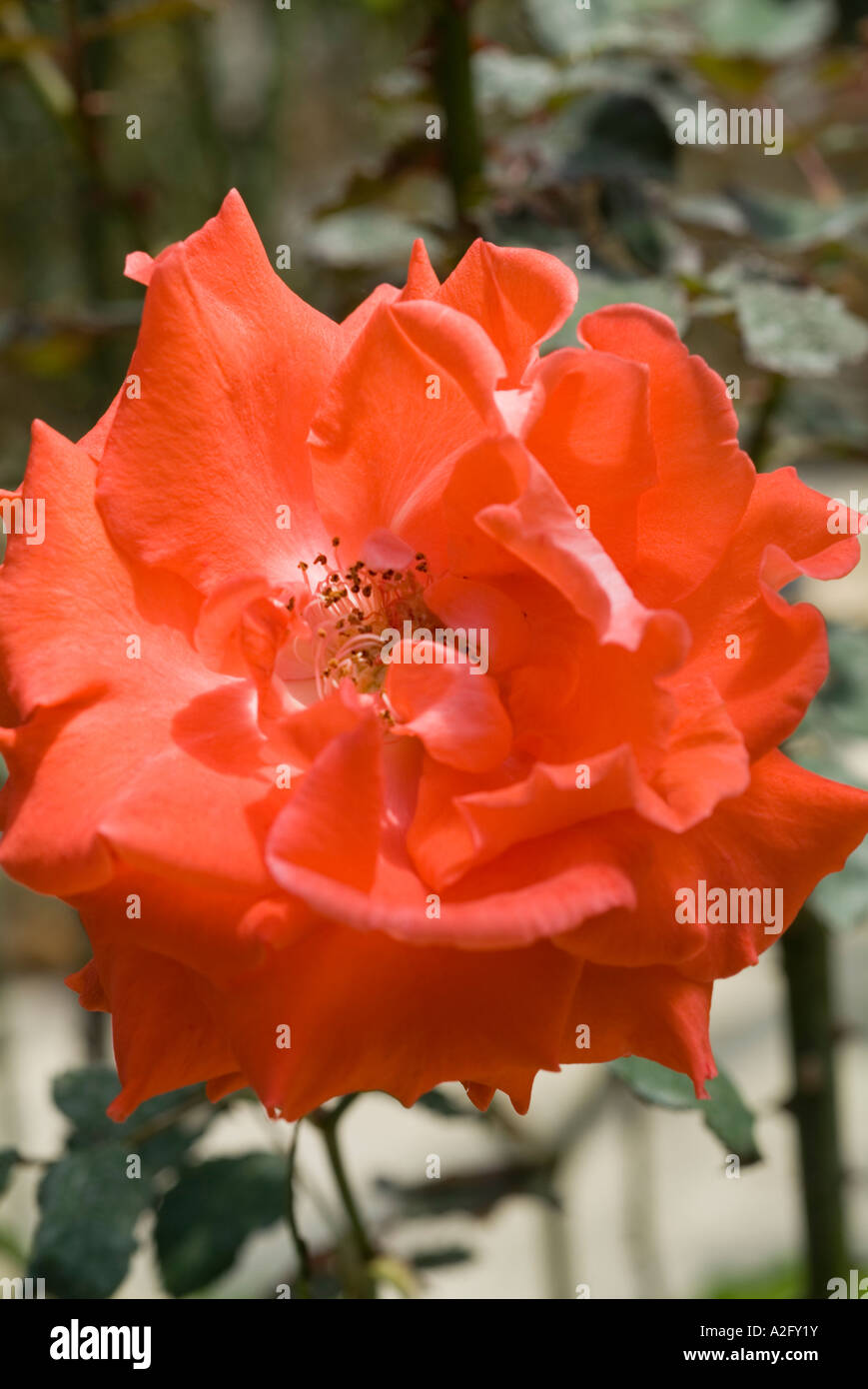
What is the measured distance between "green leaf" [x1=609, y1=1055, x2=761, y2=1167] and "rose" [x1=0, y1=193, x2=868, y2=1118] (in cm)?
17

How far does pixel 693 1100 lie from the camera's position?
69 centimetres

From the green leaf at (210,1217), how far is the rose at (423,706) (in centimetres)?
32

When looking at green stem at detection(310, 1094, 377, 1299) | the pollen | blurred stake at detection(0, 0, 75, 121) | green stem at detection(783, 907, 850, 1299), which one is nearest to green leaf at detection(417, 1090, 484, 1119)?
green stem at detection(310, 1094, 377, 1299)

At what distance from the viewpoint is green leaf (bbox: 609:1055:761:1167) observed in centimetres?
69

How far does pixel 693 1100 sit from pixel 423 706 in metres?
0.29

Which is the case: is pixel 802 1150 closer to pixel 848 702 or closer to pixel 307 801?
pixel 848 702

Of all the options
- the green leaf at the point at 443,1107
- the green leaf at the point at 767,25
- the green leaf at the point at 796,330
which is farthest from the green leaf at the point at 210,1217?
the green leaf at the point at 767,25

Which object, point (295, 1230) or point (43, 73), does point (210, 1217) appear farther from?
point (43, 73)

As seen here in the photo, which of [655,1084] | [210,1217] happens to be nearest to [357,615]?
[655,1084]

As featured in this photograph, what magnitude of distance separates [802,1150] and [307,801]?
28.9 inches

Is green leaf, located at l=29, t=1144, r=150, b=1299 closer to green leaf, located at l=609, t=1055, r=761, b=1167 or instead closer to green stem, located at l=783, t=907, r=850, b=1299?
green leaf, located at l=609, t=1055, r=761, b=1167
